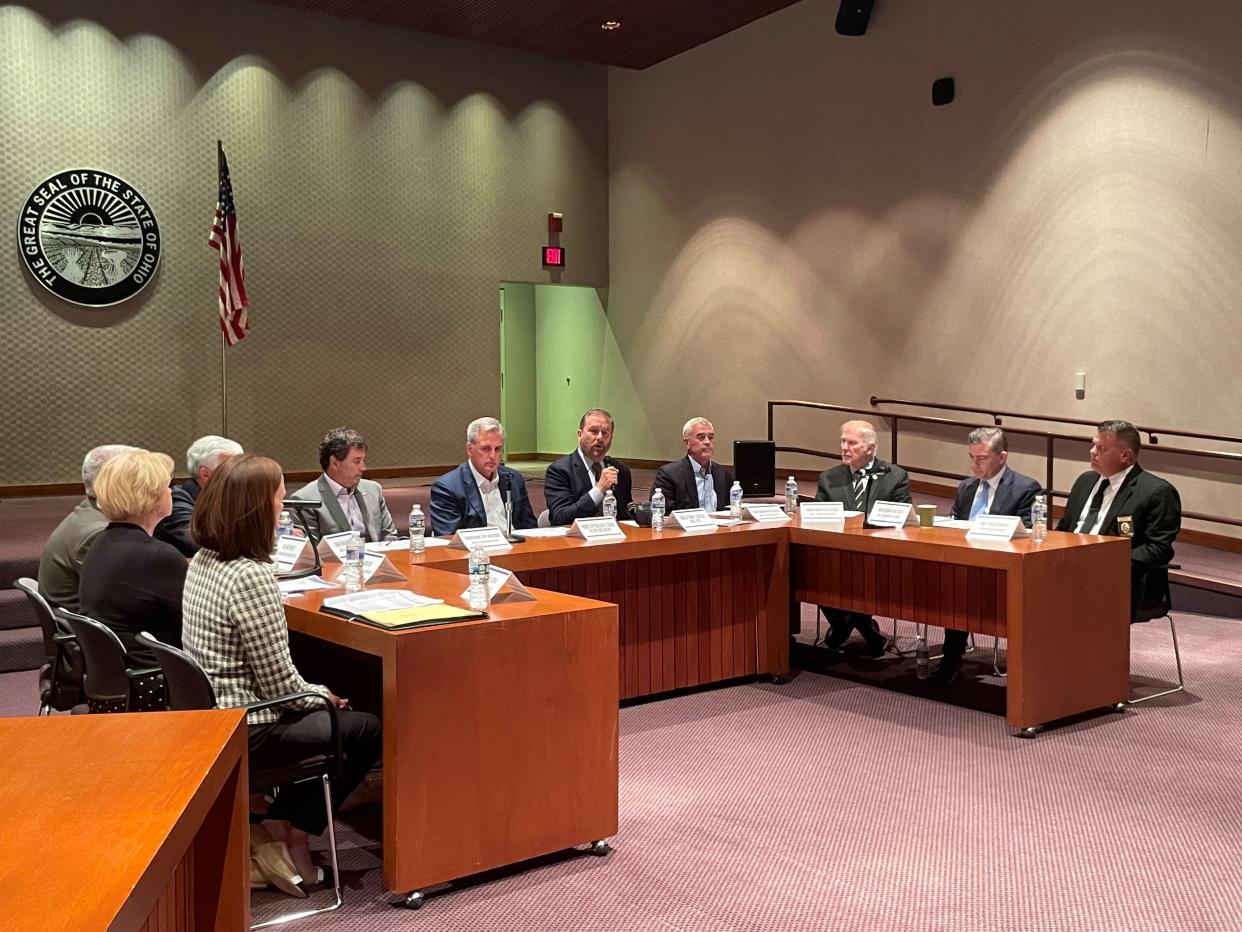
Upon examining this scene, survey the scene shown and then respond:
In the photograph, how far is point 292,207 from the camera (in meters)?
10.7

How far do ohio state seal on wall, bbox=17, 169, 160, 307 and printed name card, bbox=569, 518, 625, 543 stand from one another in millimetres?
6280

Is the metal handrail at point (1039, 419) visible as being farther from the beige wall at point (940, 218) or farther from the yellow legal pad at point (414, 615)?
the yellow legal pad at point (414, 615)

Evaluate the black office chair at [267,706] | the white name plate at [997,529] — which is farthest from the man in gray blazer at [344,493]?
the white name plate at [997,529]

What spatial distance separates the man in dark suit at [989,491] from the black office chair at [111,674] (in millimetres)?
3445

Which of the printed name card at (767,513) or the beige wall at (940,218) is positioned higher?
the beige wall at (940,218)

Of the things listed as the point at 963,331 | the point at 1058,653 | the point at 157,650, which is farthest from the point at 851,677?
the point at 963,331

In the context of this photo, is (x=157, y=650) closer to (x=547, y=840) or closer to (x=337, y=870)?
(x=337, y=870)

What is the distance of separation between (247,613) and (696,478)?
3.38m

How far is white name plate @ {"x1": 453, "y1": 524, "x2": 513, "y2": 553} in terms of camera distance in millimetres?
4766

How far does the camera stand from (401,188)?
11266 millimetres

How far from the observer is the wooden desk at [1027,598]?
457 centimetres

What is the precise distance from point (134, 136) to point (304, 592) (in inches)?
291

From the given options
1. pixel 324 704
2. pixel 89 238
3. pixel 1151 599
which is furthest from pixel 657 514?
pixel 89 238

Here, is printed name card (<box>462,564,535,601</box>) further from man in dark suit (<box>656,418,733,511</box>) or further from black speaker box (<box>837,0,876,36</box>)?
black speaker box (<box>837,0,876,36</box>)
